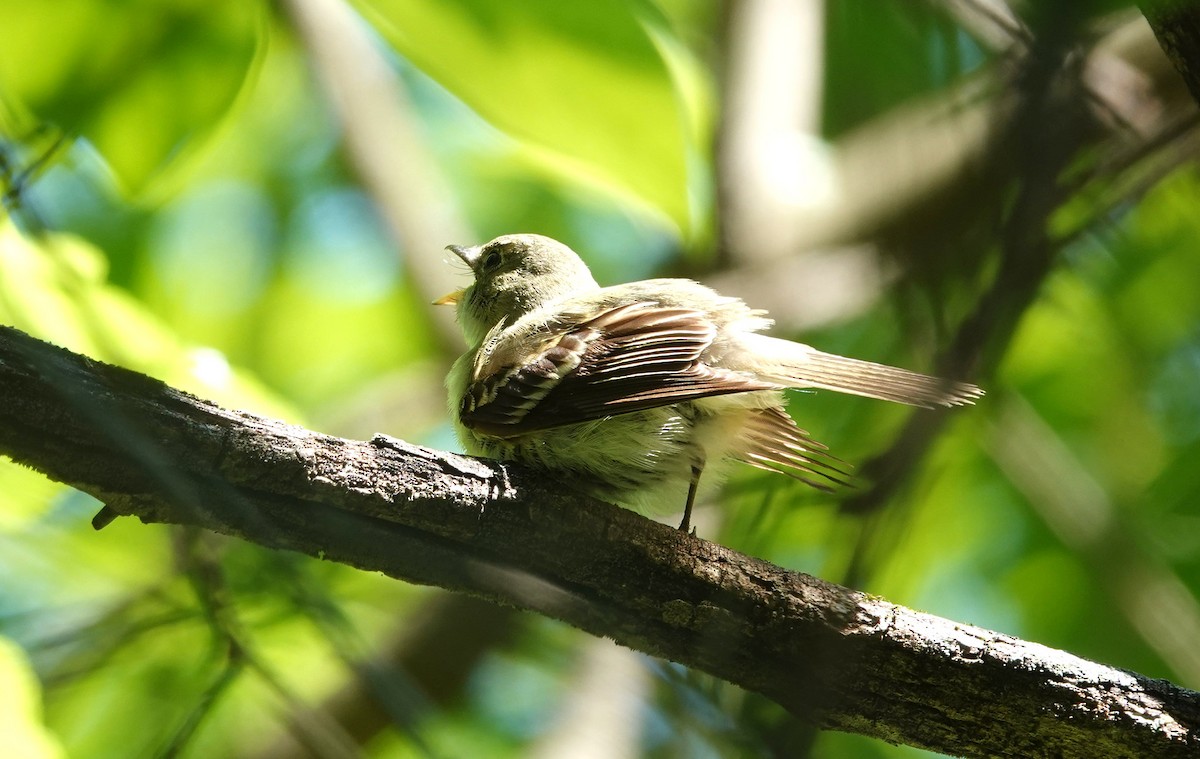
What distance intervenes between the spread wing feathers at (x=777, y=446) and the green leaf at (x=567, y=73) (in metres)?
0.85

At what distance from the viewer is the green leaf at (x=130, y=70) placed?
232 centimetres

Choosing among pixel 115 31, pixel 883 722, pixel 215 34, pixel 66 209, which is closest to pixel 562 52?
pixel 215 34

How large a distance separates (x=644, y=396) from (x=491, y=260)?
75.6 inches

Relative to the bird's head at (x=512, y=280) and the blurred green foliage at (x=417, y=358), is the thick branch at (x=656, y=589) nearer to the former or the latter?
the blurred green foliage at (x=417, y=358)

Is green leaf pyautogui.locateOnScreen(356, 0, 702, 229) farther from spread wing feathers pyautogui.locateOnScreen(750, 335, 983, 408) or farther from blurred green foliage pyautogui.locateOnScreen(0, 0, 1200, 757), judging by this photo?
spread wing feathers pyautogui.locateOnScreen(750, 335, 983, 408)

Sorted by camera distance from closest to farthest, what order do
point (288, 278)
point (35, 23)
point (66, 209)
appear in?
point (35, 23), point (66, 209), point (288, 278)

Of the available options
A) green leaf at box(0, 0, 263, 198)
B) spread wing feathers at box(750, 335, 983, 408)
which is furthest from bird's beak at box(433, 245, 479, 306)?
green leaf at box(0, 0, 263, 198)

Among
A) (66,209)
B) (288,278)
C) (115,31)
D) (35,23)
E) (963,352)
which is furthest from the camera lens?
(288,278)

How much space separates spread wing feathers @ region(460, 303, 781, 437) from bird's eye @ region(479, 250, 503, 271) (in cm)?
140

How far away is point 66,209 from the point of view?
552cm

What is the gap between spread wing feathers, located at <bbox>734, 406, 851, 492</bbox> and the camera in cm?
303

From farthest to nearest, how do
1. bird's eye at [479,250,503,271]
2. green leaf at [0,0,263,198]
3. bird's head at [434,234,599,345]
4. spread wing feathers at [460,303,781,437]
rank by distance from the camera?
bird's eye at [479,250,503,271]
bird's head at [434,234,599,345]
spread wing feathers at [460,303,781,437]
green leaf at [0,0,263,198]

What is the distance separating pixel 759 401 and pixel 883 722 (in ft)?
A: 3.51

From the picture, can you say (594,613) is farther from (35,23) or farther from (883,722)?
(35,23)
